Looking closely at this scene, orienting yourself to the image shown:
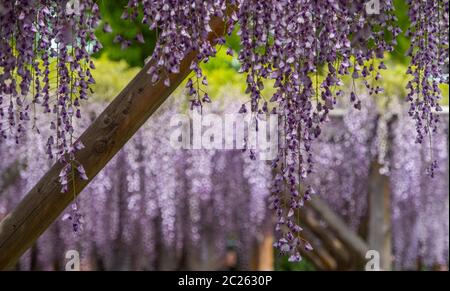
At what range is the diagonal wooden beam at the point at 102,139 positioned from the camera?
2.72m

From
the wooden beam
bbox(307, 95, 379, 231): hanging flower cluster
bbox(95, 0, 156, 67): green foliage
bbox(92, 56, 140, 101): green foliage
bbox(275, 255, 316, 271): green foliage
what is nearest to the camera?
bbox(92, 56, 140, 101): green foliage

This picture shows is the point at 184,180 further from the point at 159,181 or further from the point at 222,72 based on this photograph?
the point at 222,72

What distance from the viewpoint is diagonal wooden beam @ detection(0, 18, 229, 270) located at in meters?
2.72

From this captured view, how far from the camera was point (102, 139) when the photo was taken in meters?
2.75

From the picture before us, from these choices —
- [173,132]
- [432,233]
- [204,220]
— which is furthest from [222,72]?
[432,233]

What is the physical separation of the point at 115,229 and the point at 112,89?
146 centimetres

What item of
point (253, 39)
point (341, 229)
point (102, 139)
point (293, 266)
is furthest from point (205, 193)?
point (253, 39)

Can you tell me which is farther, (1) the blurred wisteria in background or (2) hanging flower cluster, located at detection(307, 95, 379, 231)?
(2) hanging flower cluster, located at detection(307, 95, 379, 231)

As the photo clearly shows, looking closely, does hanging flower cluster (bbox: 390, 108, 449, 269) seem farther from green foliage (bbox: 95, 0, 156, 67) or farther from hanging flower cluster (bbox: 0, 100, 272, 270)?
green foliage (bbox: 95, 0, 156, 67)

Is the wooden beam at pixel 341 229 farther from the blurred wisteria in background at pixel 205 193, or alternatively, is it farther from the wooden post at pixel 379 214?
the blurred wisteria in background at pixel 205 193

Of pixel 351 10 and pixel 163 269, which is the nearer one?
pixel 351 10

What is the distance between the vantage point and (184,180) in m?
6.84

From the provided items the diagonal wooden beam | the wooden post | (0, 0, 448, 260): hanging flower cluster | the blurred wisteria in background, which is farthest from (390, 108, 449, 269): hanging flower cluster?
(0, 0, 448, 260): hanging flower cluster

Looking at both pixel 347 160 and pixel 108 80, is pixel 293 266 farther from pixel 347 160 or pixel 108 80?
pixel 108 80
